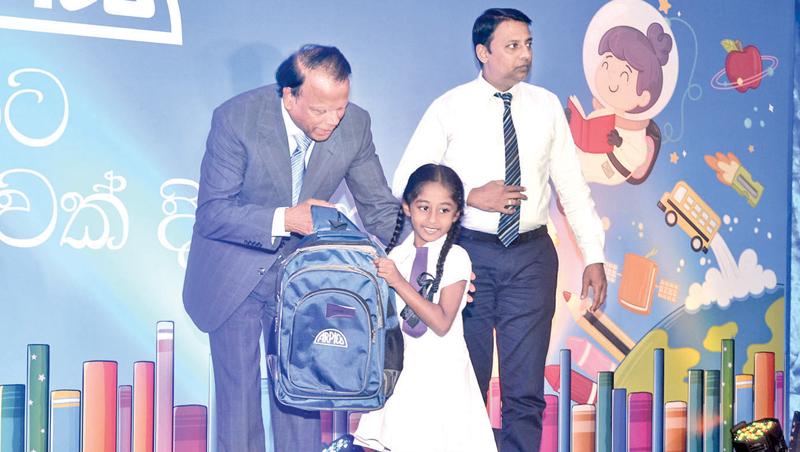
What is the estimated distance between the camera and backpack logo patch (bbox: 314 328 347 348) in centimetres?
339

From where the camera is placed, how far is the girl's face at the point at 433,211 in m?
3.62

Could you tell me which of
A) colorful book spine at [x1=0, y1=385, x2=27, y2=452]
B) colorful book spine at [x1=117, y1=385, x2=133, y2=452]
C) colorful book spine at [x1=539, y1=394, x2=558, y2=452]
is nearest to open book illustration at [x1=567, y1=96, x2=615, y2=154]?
colorful book spine at [x1=539, y1=394, x2=558, y2=452]

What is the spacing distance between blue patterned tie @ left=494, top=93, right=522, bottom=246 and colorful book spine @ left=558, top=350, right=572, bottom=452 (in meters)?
0.79

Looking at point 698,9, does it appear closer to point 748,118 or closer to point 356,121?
point 748,118

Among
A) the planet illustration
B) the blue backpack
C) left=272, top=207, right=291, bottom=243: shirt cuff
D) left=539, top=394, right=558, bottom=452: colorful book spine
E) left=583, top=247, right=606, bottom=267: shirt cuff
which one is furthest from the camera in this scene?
the planet illustration

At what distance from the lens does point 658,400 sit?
4.77 metres

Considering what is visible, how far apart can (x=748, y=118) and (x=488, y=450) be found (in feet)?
8.14

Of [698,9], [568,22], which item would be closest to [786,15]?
[698,9]

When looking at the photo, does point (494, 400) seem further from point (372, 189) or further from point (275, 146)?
point (275, 146)

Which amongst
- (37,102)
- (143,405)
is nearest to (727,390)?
(143,405)

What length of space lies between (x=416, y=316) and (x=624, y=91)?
1.85 m

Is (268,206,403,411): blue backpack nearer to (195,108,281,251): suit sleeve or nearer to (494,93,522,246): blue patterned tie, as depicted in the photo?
(195,108,281,251): suit sleeve

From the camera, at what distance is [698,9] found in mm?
4914

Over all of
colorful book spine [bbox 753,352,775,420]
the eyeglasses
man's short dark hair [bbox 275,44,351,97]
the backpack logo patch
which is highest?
man's short dark hair [bbox 275,44,351,97]
